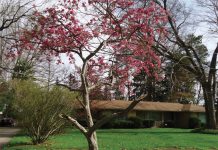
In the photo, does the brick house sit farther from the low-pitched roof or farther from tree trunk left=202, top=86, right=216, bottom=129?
tree trunk left=202, top=86, right=216, bottom=129

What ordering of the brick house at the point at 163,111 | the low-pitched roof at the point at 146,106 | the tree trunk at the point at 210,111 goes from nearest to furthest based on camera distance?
Result: the tree trunk at the point at 210,111, the low-pitched roof at the point at 146,106, the brick house at the point at 163,111

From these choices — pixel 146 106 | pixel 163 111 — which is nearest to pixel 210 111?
pixel 146 106

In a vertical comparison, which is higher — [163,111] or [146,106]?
[146,106]

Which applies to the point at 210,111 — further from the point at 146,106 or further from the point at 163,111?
the point at 163,111

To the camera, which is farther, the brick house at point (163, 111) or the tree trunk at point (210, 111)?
the brick house at point (163, 111)

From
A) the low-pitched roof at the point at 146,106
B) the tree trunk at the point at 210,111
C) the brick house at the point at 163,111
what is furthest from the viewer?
the brick house at the point at 163,111

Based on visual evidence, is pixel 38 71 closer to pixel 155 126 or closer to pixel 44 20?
pixel 44 20

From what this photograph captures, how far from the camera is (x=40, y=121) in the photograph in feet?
72.2

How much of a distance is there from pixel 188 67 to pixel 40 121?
19593 mm

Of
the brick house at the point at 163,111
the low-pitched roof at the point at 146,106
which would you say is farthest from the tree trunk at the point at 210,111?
the brick house at the point at 163,111

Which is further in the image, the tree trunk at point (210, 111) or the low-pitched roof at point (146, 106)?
the low-pitched roof at point (146, 106)

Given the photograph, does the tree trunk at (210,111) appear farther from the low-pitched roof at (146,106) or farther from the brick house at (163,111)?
the brick house at (163,111)

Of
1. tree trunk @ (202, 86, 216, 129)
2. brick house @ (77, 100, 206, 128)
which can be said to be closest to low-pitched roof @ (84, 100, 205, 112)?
brick house @ (77, 100, 206, 128)

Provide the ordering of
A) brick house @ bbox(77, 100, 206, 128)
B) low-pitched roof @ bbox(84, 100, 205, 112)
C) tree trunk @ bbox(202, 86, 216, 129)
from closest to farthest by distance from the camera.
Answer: tree trunk @ bbox(202, 86, 216, 129) → low-pitched roof @ bbox(84, 100, 205, 112) → brick house @ bbox(77, 100, 206, 128)
